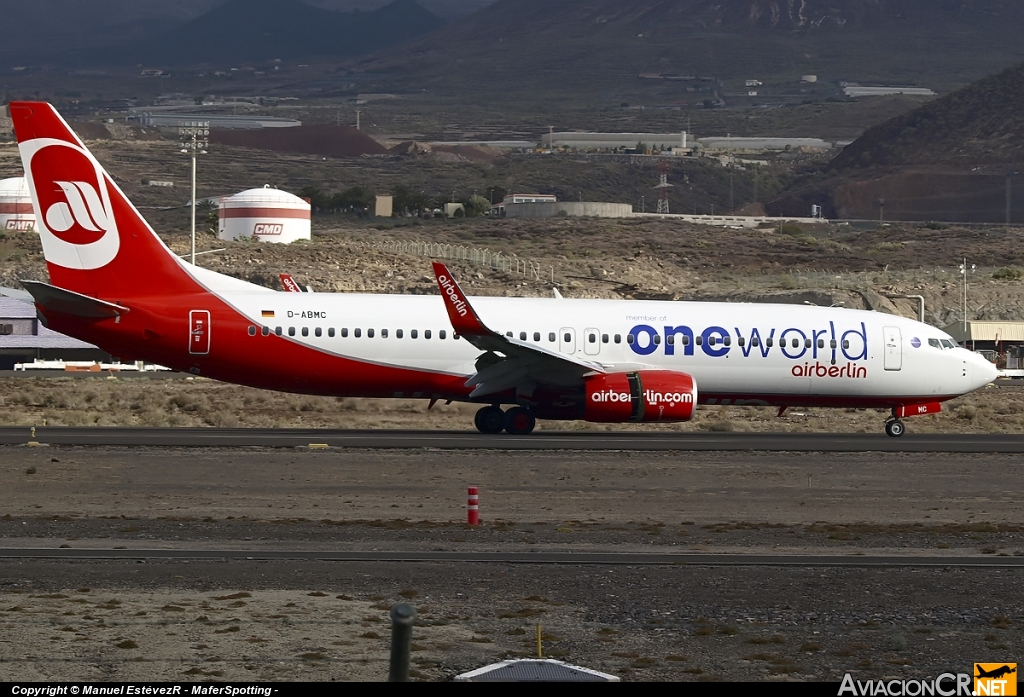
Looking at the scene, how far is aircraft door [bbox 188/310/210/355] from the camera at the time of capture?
31817 millimetres

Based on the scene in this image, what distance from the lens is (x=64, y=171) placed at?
104 ft

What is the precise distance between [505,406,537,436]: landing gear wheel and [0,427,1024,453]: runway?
28 cm

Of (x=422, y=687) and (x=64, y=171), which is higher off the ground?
(x=64, y=171)

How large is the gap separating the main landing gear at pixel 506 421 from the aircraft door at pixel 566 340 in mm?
1664

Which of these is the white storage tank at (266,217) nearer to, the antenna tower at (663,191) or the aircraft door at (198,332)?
the aircraft door at (198,332)

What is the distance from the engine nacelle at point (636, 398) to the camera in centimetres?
3178

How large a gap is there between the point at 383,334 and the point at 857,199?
145 m

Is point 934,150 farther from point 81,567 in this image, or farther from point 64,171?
point 81,567

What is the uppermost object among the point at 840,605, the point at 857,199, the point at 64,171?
the point at 857,199

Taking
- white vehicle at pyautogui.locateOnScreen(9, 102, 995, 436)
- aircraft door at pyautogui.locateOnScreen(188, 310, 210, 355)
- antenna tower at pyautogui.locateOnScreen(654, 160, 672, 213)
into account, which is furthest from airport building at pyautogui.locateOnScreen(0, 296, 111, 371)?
antenna tower at pyautogui.locateOnScreen(654, 160, 672, 213)

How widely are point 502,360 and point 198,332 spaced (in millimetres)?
6601

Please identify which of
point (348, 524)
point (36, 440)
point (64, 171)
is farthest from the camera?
point (64, 171)

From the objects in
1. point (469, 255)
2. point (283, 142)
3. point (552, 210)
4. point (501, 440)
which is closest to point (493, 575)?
point (501, 440)

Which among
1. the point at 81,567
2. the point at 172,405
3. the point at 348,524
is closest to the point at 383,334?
the point at 172,405
